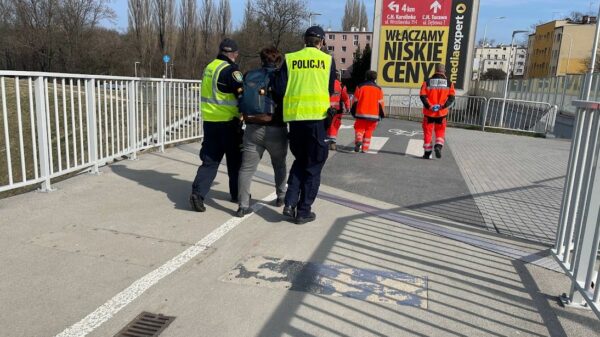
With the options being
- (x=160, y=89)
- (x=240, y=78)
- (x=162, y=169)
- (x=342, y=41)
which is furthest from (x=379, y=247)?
(x=342, y=41)

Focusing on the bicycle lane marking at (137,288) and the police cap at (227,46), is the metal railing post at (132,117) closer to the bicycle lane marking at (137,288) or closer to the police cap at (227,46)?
the police cap at (227,46)

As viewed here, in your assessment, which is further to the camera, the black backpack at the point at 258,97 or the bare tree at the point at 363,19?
the bare tree at the point at 363,19

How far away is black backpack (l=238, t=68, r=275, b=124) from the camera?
478 centimetres

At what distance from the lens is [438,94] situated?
8.91 m

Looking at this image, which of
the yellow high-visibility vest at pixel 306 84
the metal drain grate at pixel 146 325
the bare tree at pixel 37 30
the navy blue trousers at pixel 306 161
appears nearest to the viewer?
the metal drain grate at pixel 146 325

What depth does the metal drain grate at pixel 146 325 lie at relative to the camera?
279cm

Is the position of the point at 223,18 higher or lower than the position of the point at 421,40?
higher

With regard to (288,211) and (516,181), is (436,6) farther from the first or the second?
(288,211)

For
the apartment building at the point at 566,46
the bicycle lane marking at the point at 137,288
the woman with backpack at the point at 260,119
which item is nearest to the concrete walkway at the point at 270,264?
the bicycle lane marking at the point at 137,288

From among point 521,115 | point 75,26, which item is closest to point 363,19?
point 75,26

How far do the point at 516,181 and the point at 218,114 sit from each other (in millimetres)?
5212

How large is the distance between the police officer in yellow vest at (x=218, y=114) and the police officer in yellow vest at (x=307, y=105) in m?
0.62

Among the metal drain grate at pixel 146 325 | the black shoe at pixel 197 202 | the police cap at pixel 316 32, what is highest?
the police cap at pixel 316 32

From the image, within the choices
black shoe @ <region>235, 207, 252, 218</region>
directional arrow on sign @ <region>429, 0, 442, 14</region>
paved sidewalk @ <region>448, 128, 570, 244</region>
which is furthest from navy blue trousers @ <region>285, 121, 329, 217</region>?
directional arrow on sign @ <region>429, 0, 442, 14</region>
